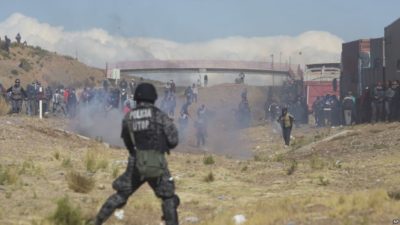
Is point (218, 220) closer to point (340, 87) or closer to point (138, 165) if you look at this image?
point (138, 165)

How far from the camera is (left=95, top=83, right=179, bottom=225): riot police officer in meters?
8.55

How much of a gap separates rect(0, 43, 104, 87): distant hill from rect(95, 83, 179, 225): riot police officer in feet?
181

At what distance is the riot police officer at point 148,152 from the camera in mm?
8547

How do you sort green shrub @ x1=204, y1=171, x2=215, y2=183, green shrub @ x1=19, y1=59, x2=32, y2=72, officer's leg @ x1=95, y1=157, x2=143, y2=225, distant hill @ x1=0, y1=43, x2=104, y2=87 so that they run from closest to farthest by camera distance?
officer's leg @ x1=95, y1=157, x2=143, y2=225 < green shrub @ x1=204, y1=171, x2=215, y2=183 < distant hill @ x1=0, y1=43, x2=104, y2=87 < green shrub @ x1=19, y1=59, x2=32, y2=72

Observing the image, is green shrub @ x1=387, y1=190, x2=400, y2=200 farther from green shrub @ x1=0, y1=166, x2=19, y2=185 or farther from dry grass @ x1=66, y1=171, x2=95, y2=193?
green shrub @ x1=0, y1=166, x2=19, y2=185

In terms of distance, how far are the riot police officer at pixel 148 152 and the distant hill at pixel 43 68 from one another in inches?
2168

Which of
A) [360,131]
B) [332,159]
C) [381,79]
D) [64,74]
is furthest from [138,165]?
[64,74]

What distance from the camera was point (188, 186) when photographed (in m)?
13.7

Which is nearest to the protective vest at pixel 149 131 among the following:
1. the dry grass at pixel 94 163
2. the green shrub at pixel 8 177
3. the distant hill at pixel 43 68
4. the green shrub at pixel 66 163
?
the green shrub at pixel 8 177

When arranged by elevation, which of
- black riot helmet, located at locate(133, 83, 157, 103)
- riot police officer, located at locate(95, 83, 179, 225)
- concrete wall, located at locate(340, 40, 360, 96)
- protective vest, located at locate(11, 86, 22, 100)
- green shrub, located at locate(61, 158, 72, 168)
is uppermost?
concrete wall, located at locate(340, 40, 360, 96)

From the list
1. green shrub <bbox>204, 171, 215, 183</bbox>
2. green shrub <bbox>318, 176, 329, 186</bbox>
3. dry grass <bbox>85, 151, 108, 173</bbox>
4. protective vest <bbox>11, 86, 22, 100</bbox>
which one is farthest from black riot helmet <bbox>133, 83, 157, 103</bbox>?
protective vest <bbox>11, 86, 22, 100</bbox>

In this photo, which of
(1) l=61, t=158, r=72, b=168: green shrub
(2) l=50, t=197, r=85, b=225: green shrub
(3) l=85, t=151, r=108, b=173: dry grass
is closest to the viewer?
(2) l=50, t=197, r=85, b=225: green shrub

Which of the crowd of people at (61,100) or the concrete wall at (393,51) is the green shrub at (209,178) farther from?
the concrete wall at (393,51)

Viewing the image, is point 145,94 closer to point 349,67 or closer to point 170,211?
point 170,211
